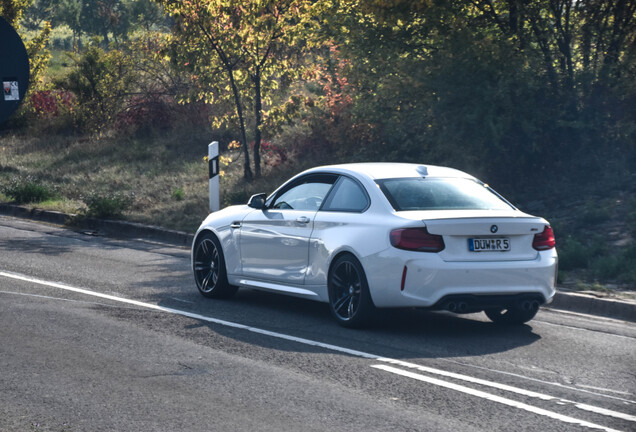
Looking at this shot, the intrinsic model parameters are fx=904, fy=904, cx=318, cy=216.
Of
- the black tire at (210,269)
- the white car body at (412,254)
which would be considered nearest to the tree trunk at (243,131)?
the black tire at (210,269)

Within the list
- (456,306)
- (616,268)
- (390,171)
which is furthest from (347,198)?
(616,268)

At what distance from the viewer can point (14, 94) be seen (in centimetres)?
926

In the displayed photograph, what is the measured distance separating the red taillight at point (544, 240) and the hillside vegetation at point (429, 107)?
2.39 metres

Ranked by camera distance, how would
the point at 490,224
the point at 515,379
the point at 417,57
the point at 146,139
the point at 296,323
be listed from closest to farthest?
1. the point at 515,379
2. the point at 490,224
3. the point at 296,323
4. the point at 417,57
5. the point at 146,139

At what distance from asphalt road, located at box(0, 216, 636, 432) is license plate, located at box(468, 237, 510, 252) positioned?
79 cm

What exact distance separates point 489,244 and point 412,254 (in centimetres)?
71

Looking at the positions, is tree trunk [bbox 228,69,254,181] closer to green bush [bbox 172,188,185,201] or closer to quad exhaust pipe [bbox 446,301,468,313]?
green bush [bbox 172,188,185,201]

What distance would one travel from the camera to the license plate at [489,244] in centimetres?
770

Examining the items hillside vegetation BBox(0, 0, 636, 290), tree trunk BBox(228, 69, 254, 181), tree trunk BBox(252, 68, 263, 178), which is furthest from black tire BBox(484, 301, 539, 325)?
tree trunk BBox(252, 68, 263, 178)

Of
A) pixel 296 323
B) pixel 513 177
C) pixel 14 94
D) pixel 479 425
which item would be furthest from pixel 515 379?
pixel 513 177

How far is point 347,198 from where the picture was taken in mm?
8531

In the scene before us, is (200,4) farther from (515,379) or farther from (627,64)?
(515,379)

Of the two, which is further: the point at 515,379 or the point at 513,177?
the point at 513,177

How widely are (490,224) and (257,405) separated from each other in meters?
3.07
